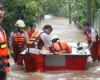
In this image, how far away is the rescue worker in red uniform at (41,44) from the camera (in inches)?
522

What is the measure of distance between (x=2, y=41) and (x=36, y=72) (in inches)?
290

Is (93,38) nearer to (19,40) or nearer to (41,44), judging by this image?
(41,44)

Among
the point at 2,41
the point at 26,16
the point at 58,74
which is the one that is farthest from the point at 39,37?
the point at 26,16

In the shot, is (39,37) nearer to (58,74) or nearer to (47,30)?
(47,30)

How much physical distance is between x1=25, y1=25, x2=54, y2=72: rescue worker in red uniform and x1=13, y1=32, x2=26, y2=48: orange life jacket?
108 cm

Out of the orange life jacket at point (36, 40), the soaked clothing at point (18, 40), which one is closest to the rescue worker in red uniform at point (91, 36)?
the soaked clothing at point (18, 40)

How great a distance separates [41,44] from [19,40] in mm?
1249

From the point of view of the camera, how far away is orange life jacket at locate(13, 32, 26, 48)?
1464 centimetres

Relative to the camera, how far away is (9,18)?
20656mm

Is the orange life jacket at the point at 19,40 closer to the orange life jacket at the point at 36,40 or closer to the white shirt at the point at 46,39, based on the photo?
the orange life jacket at the point at 36,40

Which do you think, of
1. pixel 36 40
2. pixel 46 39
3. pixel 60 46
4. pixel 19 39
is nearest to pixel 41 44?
pixel 36 40

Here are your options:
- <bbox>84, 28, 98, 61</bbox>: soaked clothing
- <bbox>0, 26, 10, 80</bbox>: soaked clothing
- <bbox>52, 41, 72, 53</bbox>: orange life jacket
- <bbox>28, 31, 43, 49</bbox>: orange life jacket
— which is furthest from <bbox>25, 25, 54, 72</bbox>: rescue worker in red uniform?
<bbox>0, 26, 10, 80</bbox>: soaked clothing

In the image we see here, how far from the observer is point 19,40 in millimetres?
14773

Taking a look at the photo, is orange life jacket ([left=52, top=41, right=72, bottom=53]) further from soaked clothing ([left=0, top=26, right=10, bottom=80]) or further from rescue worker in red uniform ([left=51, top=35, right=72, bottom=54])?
soaked clothing ([left=0, top=26, right=10, bottom=80])
